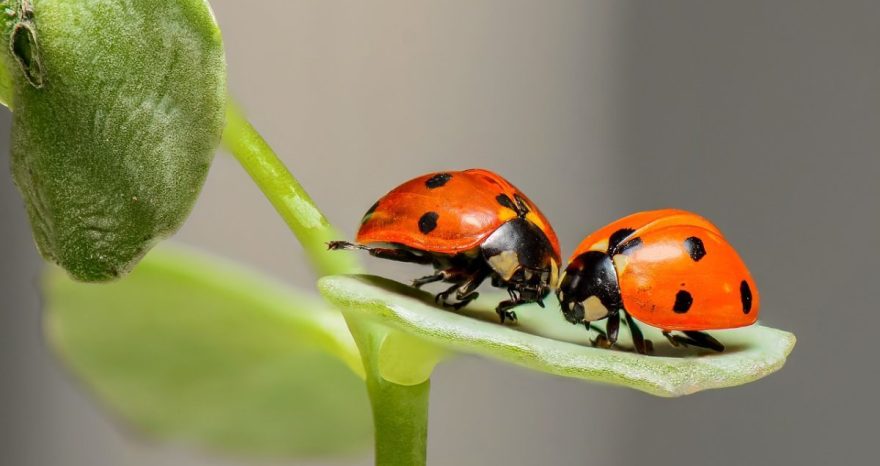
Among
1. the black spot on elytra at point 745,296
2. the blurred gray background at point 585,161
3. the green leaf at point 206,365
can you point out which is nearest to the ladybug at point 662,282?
the black spot on elytra at point 745,296

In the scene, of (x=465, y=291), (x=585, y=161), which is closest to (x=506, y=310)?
(x=465, y=291)

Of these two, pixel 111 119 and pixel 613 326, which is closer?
pixel 111 119

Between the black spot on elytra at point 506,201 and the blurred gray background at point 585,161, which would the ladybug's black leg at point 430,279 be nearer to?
the black spot on elytra at point 506,201

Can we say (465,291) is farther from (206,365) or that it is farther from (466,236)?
(206,365)

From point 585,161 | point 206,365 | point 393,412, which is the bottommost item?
point 585,161

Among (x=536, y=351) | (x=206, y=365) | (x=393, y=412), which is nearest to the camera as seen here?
(x=536, y=351)

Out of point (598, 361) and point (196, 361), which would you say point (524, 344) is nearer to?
point (598, 361)

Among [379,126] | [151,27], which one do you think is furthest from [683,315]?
[379,126]
